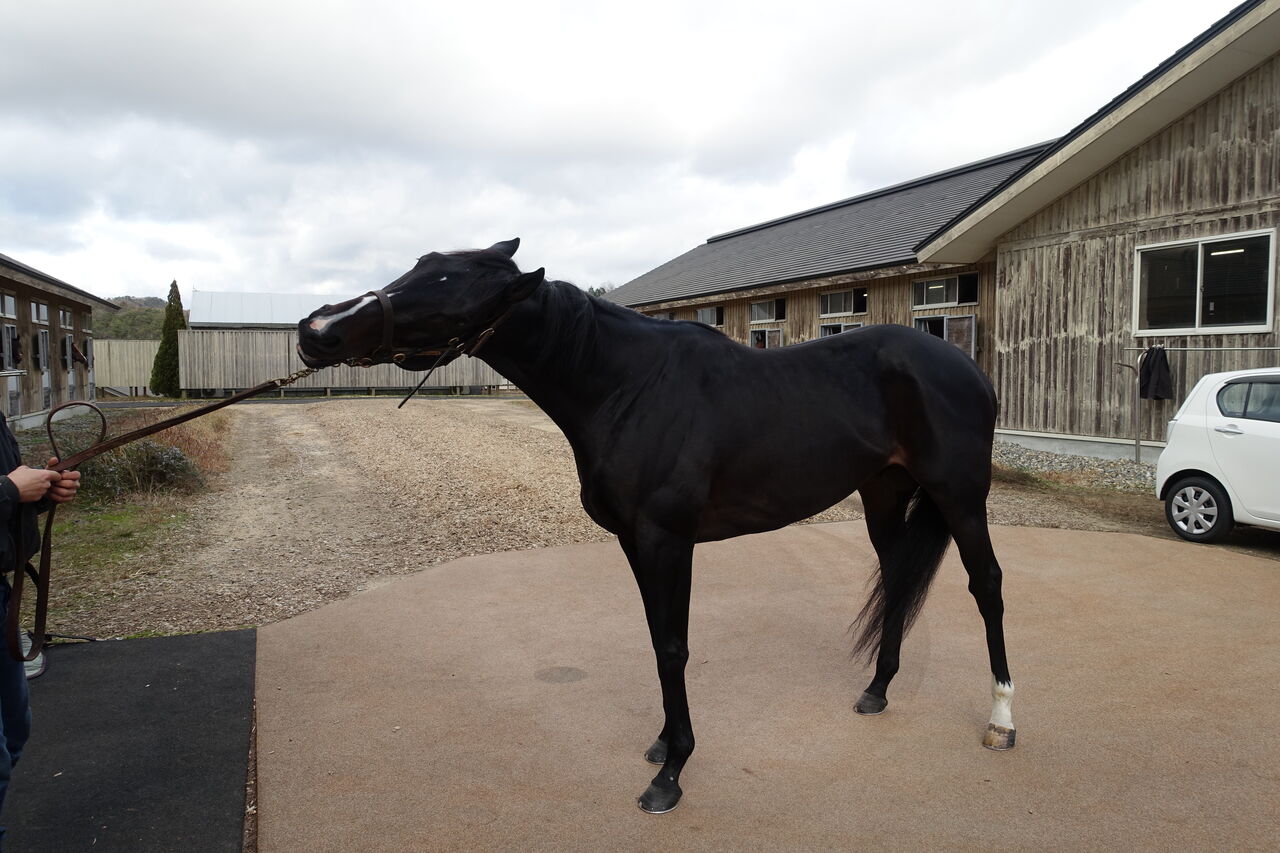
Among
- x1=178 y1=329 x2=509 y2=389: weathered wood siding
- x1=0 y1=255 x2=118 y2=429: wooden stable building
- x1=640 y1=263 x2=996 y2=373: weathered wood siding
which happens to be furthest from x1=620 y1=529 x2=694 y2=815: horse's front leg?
x1=178 y1=329 x2=509 y2=389: weathered wood siding

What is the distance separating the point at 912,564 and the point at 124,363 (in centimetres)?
3545

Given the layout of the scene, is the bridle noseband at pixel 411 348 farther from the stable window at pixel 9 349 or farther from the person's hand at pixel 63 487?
the stable window at pixel 9 349

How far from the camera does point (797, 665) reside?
3.85 m

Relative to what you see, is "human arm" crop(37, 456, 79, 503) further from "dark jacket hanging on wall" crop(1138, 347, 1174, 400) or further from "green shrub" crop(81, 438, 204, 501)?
"dark jacket hanging on wall" crop(1138, 347, 1174, 400)

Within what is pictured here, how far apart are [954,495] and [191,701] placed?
353cm

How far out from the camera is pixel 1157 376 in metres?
9.26

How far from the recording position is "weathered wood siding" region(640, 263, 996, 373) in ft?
39.3

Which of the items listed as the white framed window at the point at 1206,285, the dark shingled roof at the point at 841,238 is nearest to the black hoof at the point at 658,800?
the white framed window at the point at 1206,285

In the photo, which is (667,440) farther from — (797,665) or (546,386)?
(797,665)

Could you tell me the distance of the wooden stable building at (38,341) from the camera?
46.3 feet

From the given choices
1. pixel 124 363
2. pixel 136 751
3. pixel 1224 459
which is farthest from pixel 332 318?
pixel 124 363

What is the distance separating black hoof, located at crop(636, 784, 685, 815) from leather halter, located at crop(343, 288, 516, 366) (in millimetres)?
1665

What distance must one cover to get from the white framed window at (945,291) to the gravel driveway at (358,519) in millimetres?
4238

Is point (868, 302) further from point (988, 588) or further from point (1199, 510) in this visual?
point (988, 588)
